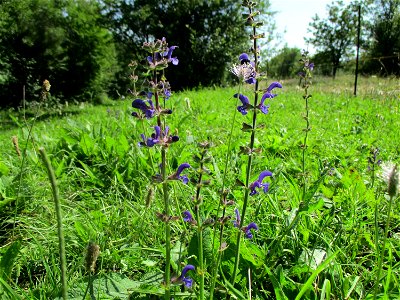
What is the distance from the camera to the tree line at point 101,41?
2734 centimetres

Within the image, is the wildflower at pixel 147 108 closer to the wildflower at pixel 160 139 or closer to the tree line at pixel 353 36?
the wildflower at pixel 160 139

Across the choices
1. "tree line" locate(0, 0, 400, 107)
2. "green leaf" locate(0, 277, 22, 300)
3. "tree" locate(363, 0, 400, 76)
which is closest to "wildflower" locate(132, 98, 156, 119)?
"green leaf" locate(0, 277, 22, 300)

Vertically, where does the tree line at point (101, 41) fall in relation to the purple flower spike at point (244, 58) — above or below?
above

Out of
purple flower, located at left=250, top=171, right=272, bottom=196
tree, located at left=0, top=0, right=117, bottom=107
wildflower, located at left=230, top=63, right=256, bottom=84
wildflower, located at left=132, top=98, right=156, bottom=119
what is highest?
tree, located at left=0, top=0, right=117, bottom=107

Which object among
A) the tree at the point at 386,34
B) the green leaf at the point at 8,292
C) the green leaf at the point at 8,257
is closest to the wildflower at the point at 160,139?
the green leaf at the point at 8,292

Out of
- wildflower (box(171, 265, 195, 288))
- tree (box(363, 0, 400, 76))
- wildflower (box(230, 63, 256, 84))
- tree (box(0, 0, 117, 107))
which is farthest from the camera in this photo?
tree (box(363, 0, 400, 76))

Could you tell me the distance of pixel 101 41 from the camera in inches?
1211

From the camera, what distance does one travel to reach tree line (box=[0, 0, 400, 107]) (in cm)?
2734

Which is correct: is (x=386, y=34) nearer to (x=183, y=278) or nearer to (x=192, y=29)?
(x=192, y=29)

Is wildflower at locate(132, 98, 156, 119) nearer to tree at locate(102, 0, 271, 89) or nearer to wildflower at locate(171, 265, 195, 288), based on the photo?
wildflower at locate(171, 265, 195, 288)

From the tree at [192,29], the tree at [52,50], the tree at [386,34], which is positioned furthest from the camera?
the tree at [386,34]

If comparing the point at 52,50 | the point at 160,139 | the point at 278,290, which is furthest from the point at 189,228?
the point at 52,50

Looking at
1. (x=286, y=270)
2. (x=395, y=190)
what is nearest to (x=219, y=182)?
(x=286, y=270)

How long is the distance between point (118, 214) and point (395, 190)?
182cm
